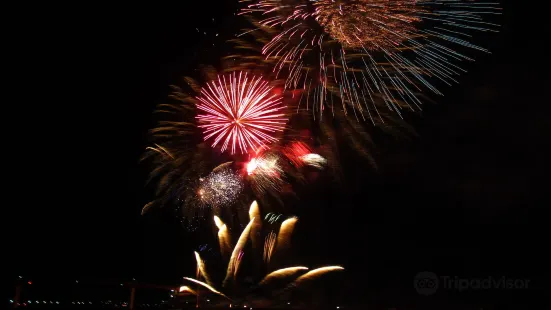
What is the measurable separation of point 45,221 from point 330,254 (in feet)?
32.0

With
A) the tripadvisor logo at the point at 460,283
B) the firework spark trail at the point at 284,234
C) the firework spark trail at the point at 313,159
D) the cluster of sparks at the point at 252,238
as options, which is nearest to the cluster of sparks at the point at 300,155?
the firework spark trail at the point at 313,159

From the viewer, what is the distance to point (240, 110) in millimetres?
8484

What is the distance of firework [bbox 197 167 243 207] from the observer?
32.4ft

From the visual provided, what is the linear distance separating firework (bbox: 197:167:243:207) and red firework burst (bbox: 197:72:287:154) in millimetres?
1433

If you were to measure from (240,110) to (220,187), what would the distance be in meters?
2.06

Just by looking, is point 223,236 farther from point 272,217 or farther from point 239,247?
point 272,217

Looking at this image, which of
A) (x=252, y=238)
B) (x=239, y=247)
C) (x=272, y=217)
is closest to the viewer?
(x=239, y=247)

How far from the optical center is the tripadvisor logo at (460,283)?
14.7 m

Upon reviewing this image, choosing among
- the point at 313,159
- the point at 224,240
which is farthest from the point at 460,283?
the point at 313,159

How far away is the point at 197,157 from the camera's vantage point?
32.1 ft

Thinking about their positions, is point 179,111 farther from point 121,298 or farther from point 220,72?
point 121,298

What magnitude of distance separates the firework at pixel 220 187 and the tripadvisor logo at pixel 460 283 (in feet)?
28.4

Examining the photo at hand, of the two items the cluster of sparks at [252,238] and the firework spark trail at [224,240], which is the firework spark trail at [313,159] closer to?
the cluster of sparks at [252,238]

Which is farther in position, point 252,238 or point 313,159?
point 252,238
